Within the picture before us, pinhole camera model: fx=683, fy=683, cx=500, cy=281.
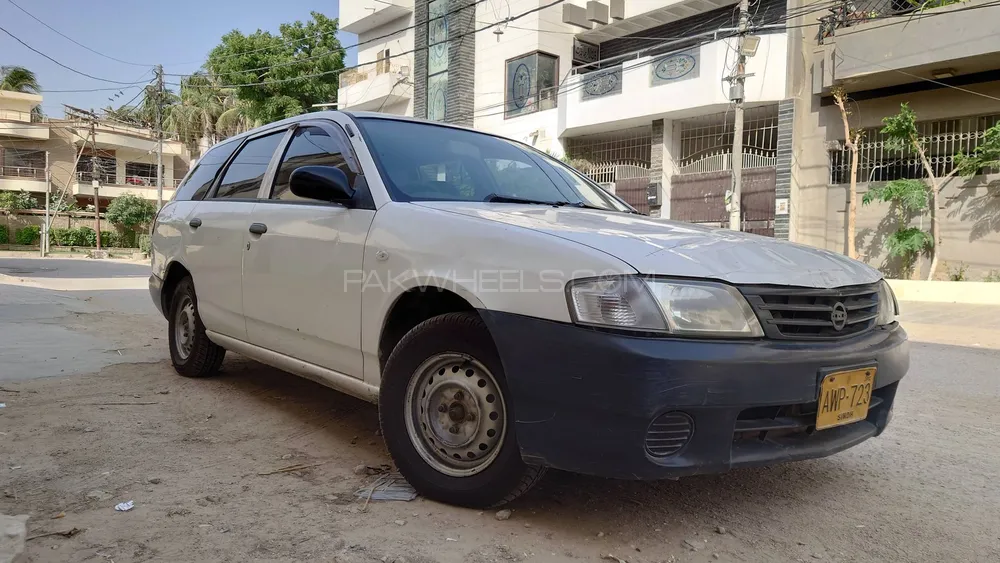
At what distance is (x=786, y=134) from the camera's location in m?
15.6

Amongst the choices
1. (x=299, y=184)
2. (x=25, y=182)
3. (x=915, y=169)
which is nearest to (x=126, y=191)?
(x=25, y=182)

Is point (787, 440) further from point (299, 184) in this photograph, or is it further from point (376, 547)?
point (299, 184)

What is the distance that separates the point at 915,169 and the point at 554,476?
14091 millimetres

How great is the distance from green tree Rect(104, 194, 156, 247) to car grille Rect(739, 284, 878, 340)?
143 feet

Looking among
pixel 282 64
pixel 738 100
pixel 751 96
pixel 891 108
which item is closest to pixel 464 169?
pixel 738 100

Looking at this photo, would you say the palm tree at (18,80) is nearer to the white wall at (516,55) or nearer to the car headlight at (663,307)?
the white wall at (516,55)

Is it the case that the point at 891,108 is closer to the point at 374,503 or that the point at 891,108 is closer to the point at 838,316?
the point at 838,316

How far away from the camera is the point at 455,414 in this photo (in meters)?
2.53

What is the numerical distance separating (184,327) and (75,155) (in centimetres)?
4482

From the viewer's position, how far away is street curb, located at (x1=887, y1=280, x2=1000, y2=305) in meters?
11.1

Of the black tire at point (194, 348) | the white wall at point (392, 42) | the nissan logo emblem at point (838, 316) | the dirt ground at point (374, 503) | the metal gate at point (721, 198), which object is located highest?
the white wall at point (392, 42)

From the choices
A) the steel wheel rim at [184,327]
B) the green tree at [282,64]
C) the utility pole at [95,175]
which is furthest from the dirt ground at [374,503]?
the utility pole at [95,175]

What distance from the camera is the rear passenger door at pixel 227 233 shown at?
12.7 ft

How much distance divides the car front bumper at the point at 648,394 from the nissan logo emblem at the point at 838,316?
8 centimetres
